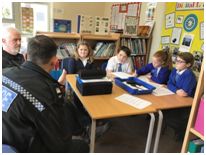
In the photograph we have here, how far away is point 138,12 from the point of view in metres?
3.86

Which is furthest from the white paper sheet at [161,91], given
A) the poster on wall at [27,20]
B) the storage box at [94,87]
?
the poster on wall at [27,20]

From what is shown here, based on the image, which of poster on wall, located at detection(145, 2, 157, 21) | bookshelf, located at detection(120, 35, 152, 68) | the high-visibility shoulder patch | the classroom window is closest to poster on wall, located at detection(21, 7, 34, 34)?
the classroom window

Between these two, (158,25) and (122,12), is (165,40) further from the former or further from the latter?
(122,12)

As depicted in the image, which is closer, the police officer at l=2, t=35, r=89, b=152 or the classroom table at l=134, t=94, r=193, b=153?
the police officer at l=2, t=35, r=89, b=152

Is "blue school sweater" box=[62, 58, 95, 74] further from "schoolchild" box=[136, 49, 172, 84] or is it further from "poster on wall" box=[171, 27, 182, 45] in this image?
"poster on wall" box=[171, 27, 182, 45]

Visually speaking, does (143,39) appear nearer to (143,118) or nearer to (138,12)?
(138,12)

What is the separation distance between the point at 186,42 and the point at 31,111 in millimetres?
2496

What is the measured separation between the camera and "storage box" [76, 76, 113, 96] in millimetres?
1787

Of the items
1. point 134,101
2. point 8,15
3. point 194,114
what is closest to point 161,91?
point 134,101

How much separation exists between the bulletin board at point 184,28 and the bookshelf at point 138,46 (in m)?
0.33

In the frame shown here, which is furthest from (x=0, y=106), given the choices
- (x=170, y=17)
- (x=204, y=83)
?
(x=170, y=17)

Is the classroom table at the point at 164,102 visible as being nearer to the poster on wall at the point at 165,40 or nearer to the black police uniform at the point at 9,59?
the black police uniform at the point at 9,59

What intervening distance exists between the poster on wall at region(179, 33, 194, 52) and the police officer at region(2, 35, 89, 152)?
7.32 ft

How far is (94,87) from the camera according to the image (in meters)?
1.80
